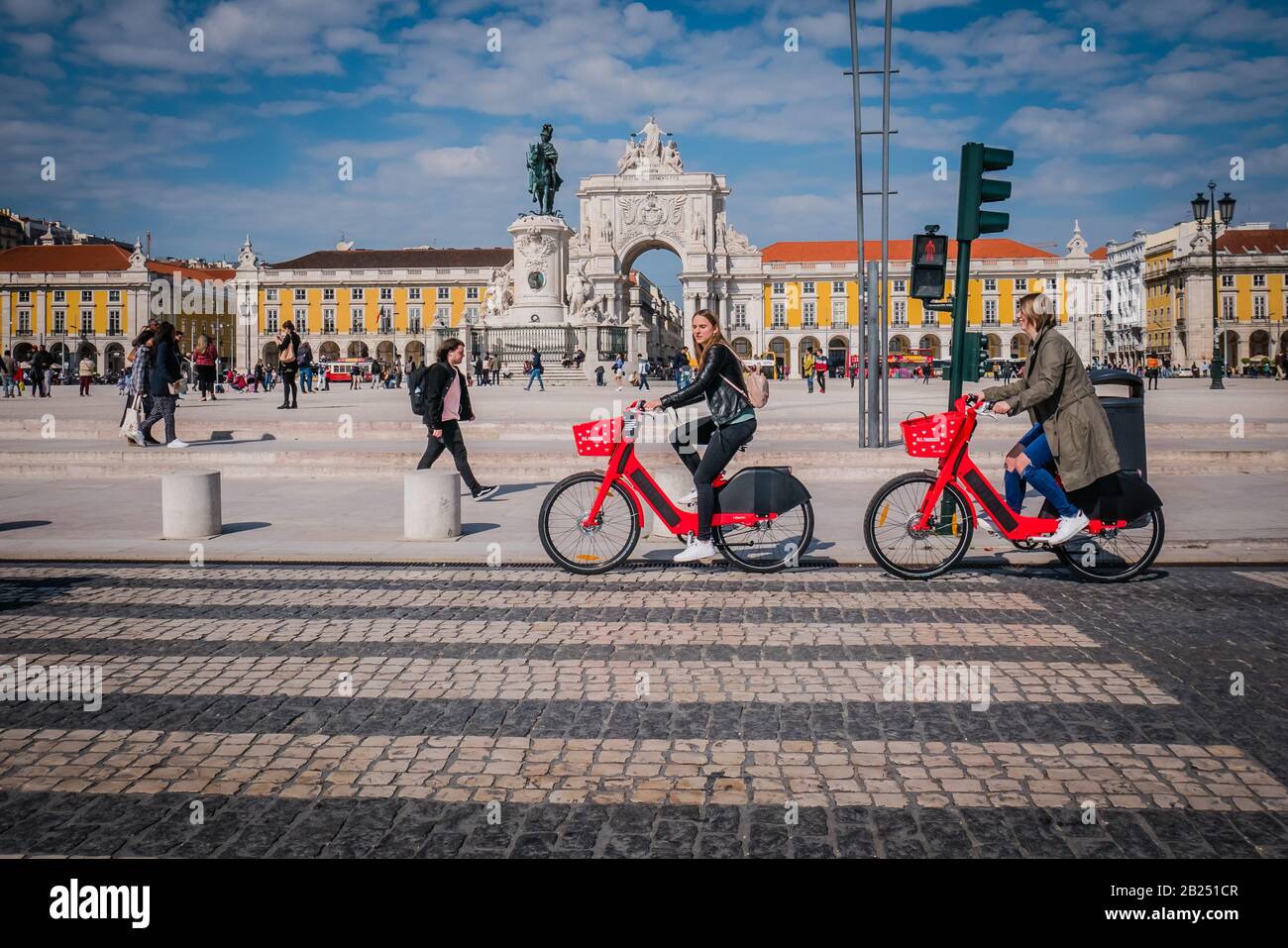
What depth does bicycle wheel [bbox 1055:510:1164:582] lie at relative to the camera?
717 cm

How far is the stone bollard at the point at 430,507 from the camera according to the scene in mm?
8961

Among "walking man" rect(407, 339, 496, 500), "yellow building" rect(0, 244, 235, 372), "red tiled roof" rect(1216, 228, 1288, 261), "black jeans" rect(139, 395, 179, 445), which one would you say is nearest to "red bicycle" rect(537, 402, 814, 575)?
"walking man" rect(407, 339, 496, 500)

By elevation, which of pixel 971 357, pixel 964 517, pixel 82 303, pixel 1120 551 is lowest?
pixel 1120 551

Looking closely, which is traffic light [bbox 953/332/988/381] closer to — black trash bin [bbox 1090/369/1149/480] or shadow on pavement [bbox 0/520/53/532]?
black trash bin [bbox 1090/369/1149/480]

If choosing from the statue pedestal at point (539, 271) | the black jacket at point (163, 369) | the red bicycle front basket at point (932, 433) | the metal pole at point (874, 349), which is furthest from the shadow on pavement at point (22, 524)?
the statue pedestal at point (539, 271)

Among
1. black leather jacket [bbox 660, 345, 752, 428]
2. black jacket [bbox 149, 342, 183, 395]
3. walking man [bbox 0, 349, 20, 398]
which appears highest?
Result: walking man [bbox 0, 349, 20, 398]

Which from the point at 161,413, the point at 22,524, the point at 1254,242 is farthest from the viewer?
the point at 1254,242

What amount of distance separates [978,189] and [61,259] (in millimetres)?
110294

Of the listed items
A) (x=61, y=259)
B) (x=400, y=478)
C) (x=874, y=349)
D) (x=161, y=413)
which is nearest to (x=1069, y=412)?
(x=874, y=349)

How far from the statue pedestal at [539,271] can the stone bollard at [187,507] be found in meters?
40.5

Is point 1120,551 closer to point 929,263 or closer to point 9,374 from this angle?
point 929,263

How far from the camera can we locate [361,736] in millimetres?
4191

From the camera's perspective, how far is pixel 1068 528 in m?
6.95
